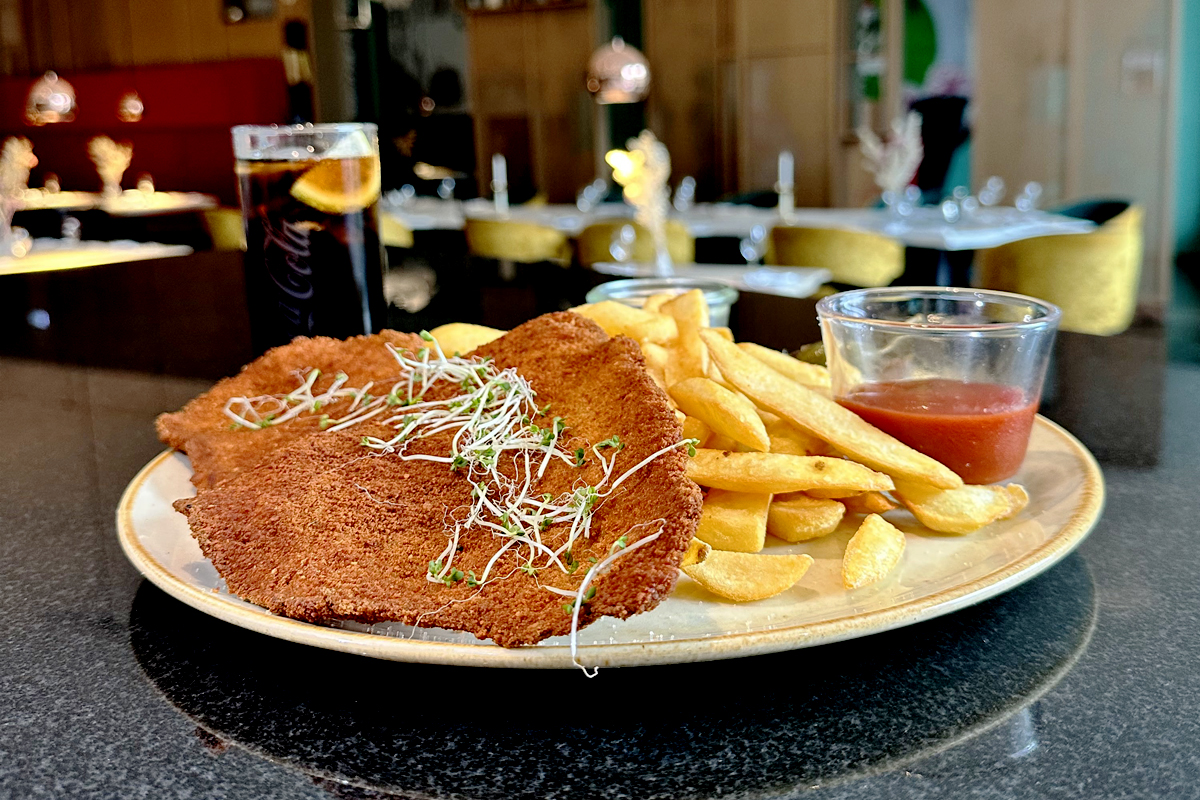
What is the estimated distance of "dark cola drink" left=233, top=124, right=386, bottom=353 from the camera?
1.28 m

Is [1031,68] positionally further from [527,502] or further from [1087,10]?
[527,502]

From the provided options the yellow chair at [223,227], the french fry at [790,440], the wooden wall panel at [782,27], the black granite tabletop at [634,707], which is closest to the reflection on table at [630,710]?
the black granite tabletop at [634,707]

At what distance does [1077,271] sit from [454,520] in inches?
164

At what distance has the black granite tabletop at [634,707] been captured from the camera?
583 mm

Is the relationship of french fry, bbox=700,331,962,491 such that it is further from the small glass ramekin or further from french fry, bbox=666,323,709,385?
the small glass ramekin

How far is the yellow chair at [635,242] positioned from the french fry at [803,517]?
15.3 ft

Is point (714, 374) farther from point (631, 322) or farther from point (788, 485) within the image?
point (788, 485)

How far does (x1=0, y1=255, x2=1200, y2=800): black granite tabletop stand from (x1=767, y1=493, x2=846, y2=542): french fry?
115 millimetres

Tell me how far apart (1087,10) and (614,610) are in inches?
351

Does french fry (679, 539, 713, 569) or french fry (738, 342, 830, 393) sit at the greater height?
french fry (738, 342, 830, 393)

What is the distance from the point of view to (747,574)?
73cm

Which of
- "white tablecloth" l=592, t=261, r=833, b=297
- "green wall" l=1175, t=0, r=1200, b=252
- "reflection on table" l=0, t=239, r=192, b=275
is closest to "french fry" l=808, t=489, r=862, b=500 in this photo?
"white tablecloth" l=592, t=261, r=833, b=297

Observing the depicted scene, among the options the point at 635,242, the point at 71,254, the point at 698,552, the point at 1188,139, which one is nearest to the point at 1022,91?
the point at 1188,139

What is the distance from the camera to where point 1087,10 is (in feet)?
26.5
